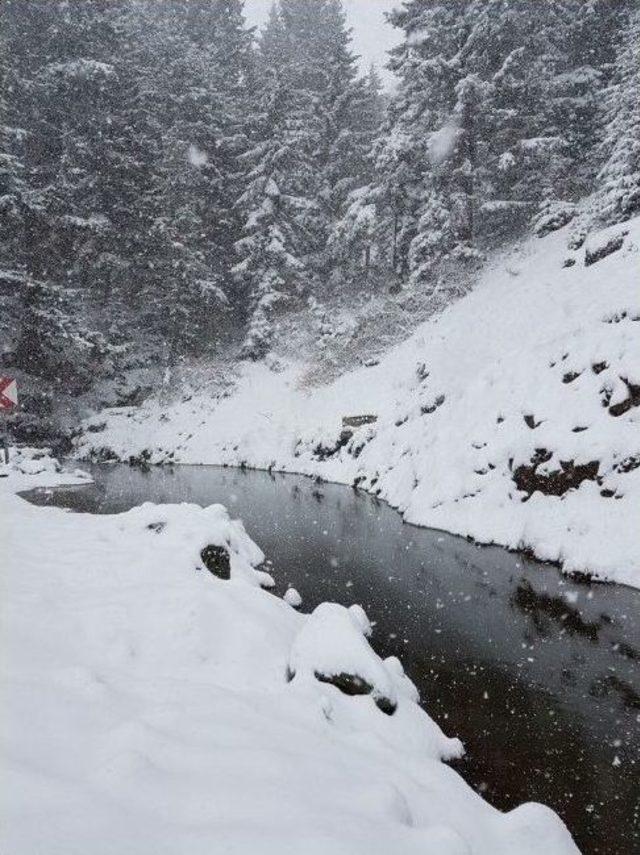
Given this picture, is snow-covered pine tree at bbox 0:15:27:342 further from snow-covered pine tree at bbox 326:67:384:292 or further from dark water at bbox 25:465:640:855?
dark water at bbox 25:465:640:855

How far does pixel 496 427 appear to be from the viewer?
13.9m

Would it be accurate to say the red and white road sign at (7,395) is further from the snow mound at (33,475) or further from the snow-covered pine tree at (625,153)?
the snow-covered pine tree at (625,153)

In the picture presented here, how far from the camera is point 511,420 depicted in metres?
13.5

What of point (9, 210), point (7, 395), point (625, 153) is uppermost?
point (625, 153)

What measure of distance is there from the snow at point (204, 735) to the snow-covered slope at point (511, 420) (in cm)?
543

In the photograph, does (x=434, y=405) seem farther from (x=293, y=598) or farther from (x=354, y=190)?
(x=354, y=190)

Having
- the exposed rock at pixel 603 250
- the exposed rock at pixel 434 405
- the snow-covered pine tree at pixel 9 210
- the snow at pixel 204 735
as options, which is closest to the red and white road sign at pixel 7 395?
the snow at pixel 204 735

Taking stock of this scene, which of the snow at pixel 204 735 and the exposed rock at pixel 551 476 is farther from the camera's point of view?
the exposed rock at pixel 551 476

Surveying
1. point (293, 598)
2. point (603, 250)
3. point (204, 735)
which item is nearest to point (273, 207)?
point (603, 250)

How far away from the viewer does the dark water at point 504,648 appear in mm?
5289

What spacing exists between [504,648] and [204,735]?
5196 millimetres

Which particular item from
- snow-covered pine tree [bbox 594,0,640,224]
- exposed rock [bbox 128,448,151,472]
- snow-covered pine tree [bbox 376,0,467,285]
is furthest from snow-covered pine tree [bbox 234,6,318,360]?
snow-covered pine tree [bbox 594,0,640,224]

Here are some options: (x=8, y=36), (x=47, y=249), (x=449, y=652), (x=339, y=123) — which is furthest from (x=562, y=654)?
(x=8, y=36)

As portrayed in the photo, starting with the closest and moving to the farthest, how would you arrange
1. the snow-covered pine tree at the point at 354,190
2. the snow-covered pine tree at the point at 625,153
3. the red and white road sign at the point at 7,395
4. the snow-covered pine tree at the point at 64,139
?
Answer: the red and white road sign at the point at 7,395 → the snow-covered pine tree at the point at 625,153 → the snow-covered pine tree at the point at 64,139 → the snow-covered pine tree at the point at 354,190
